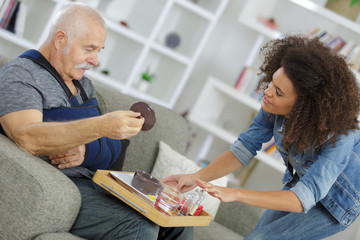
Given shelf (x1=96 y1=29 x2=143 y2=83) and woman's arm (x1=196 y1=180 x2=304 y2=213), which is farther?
shelf (x1=96 y1=29 x2=143 y2=83)

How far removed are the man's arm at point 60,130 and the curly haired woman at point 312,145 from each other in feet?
1.07

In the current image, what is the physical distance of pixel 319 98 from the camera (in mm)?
1684

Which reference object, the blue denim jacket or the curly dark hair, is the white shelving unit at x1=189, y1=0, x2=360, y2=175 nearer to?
the blue denim jacket

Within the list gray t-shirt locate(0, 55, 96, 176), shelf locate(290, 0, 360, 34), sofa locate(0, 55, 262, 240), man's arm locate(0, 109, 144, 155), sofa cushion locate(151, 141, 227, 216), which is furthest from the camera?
shelf locate(290, 0, 360, 34)

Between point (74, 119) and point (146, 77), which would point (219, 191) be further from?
point (146, 77)

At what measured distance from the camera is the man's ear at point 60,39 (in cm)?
192

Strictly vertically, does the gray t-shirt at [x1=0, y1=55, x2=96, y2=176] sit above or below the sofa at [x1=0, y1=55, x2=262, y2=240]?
above

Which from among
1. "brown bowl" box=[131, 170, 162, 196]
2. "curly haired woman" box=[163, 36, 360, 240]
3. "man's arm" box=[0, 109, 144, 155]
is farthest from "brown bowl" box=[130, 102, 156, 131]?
"curly haired woman" box=[163, 36, 360, 240]

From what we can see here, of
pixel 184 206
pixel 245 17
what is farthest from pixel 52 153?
pixel 245 17

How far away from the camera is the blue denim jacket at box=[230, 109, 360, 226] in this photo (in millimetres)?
1671

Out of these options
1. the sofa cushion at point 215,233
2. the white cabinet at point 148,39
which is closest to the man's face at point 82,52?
the sofa cushion at point 215,233

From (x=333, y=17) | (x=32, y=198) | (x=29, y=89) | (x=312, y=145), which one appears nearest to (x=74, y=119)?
(x=29, y=89)

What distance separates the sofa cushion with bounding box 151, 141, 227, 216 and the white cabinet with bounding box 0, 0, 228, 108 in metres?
1.48

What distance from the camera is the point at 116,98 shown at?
239 cm
